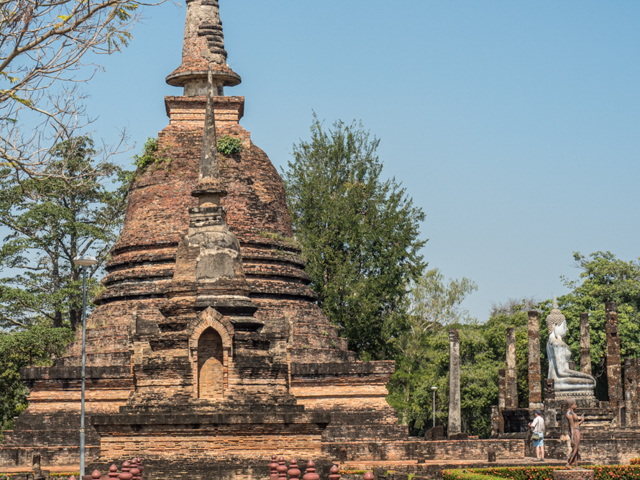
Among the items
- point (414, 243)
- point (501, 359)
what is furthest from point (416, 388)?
point (414, 243)

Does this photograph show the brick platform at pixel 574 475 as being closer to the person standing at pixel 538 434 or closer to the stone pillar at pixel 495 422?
the person standing at pixel 538 434

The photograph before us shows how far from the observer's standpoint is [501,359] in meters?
51.2

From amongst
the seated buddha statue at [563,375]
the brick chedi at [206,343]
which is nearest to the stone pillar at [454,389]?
the seated buddha statue at [563,375]

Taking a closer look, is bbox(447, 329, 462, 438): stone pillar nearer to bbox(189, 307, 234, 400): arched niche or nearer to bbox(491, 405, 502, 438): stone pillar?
bbox(491, 405, 502, 438): stone pillar

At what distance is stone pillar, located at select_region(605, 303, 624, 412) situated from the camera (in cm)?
3272

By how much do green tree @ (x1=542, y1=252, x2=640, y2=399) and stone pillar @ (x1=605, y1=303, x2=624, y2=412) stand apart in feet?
36.4

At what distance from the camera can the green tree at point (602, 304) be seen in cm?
4441

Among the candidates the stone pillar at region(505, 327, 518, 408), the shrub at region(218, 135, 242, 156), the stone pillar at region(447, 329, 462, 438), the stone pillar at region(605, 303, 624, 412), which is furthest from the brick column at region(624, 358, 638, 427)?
the shrub at region(218, 135, 242, 156)

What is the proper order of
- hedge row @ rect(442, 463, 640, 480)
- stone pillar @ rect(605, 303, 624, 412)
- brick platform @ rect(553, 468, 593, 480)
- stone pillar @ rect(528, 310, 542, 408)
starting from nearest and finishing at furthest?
1. brick platform @ rect(553, 468, 593, 480)
2. hedge row @ rect(442, 463, 640, 480)
3. stone pillar @ rect(605, 303, 624, 412)
4. stone pillar @ rect(528, 310, 542, 408)

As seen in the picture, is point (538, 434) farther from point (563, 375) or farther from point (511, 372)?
point (511, 372)

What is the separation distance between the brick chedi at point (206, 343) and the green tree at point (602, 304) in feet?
62.9

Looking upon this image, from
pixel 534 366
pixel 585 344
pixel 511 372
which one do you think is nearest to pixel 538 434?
pixel 534 366

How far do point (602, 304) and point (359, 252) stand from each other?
16.8m

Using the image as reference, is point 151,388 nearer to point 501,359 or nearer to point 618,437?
point 618,437
